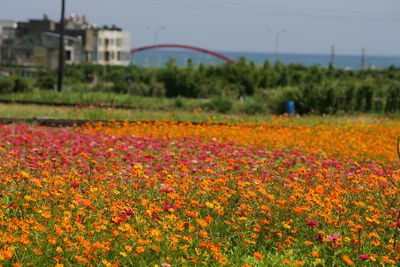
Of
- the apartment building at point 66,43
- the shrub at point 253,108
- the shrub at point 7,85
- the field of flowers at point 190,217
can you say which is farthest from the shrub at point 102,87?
the apartment building at point 66,43

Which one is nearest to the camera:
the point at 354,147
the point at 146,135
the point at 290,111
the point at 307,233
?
the point at 307,233

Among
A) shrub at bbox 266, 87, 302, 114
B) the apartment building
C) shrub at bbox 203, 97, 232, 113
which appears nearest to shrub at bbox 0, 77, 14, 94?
shrub at bbox 203, 97, 232, 113

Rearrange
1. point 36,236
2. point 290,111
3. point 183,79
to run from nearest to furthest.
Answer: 1. point 36,236
2. point 290,111
3. point 183,79

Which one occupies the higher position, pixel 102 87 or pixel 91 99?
pixel 102 87

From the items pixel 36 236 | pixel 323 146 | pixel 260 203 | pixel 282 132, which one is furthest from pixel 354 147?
pixel 36 236

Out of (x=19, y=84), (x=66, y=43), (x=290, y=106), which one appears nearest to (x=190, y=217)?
(x=290, y=106)

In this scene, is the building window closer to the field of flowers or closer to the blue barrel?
the blue barrel

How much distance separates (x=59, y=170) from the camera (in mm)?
7059

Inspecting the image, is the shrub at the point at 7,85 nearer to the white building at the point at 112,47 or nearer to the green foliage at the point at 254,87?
the green foliage at the point at 254,87

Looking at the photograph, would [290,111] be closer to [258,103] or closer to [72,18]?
[258,103]

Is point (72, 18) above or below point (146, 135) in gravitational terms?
above

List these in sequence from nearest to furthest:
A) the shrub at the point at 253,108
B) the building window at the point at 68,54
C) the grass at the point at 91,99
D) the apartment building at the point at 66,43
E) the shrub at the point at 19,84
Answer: the shrub at the point at 253,108, the grass at the point at 91,99, the shrub at the point at 19,84, the apartment building at the point at 66,43, the building window at the point at 68,54

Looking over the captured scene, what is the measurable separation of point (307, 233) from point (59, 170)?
3.25 m

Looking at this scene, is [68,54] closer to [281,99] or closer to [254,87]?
[254,87]
